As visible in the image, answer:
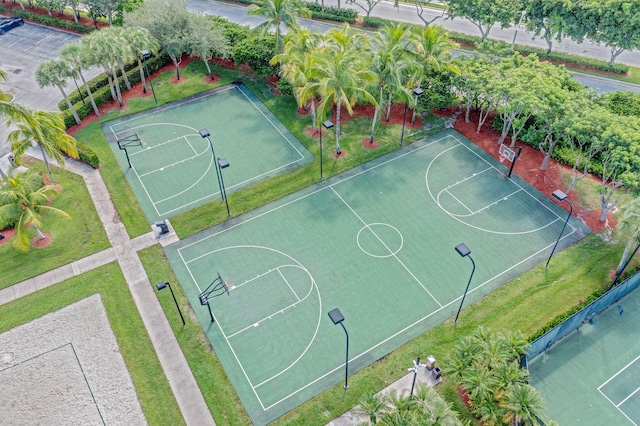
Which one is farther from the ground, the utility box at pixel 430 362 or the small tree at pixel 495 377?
the small tree at pixel 495 377

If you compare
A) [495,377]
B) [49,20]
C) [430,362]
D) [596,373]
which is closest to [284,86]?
Answer: [430,362]

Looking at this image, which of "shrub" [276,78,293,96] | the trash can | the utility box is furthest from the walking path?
"shrub" [276,78,293,96]

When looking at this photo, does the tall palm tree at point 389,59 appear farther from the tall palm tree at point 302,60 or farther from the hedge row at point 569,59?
the hedge row at point 569,59

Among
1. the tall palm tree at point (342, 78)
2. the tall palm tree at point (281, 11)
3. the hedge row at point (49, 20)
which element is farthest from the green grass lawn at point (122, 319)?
the hedge row at point (49, 20)

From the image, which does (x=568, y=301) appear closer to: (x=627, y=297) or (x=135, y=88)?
(x=627, y=297)

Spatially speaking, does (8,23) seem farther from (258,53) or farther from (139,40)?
(258,53)

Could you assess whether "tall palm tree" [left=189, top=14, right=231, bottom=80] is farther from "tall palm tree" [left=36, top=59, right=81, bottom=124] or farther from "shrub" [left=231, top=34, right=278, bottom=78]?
"tall palm tree" [left=36, top=59, right=81, bottom=124]
